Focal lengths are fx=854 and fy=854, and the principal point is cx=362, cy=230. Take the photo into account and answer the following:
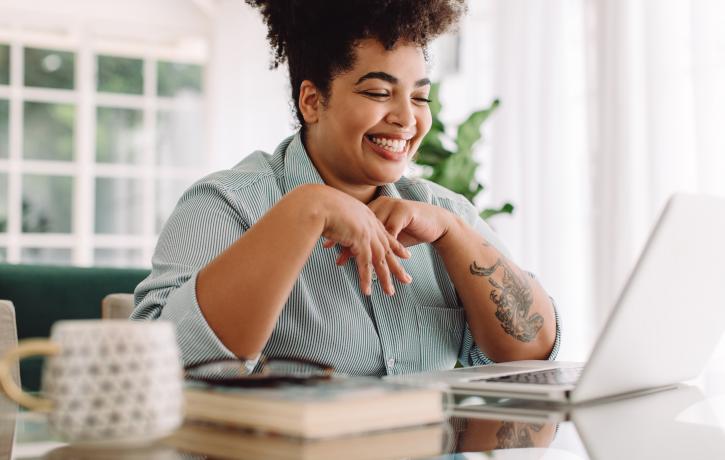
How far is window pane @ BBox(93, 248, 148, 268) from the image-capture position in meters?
5.77

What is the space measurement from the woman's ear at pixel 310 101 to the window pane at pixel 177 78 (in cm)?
469

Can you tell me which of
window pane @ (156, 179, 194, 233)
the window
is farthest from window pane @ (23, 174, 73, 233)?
window pane @ (156, 179, 194, 233)

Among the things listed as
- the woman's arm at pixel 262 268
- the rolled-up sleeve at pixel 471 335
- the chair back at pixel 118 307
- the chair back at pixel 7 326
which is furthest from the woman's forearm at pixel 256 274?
the chair back at pixel 118 307

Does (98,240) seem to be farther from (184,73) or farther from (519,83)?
(519,83)

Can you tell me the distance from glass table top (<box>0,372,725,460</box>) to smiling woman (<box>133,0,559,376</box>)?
0.39 metres

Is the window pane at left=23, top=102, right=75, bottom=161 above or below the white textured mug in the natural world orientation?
above

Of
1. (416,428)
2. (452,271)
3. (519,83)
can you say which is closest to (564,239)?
(519,83)

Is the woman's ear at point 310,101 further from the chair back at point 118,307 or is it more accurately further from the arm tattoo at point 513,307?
the chair back at point 118,307

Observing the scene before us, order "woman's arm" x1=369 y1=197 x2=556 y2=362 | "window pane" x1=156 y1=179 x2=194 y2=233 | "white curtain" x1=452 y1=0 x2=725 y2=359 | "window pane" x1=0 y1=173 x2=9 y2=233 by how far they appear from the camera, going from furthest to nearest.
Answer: "window pane" x1=156 y1=179 x2=194 y2=233, "window pane" x1=0 y1=173 x2=9 y2=233, "white curtain" x1=452 y1=0 x2=725 y2=359, "woman's arm" x1=369 y1=197 x2=556 y2=362

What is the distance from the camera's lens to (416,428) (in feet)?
2.58

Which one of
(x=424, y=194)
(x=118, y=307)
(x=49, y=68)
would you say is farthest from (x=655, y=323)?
(x=49, y=68)

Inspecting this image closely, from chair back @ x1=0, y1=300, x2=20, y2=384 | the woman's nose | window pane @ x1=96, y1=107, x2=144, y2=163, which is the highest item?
window pane @ x1=96, y1=107, x2=144, y2=163

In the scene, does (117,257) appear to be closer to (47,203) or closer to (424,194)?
(47,203)

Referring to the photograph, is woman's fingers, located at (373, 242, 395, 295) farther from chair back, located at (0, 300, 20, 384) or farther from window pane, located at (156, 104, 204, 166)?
window pane, located at (156, 104, 204, 166)
